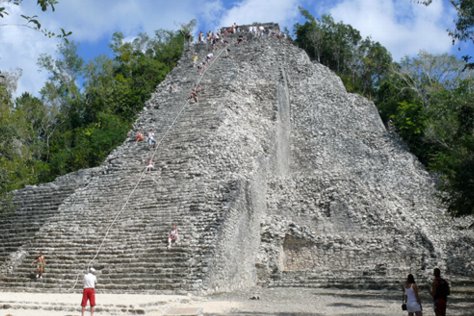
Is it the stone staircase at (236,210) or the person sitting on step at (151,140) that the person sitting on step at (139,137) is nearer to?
the stone staircase at (236,210)

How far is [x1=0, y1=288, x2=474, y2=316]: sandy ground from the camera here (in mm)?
10250

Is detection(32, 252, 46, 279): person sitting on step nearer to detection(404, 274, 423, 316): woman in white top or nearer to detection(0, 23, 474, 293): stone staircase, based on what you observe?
detection(0, 23, 474, 293): stone staircase

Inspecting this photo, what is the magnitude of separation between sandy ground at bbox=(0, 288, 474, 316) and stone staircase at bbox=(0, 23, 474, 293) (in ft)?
3.05

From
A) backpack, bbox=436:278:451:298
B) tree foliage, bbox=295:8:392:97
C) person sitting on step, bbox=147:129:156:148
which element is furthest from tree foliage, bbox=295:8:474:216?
person sitting on step, bbox=147:129:156:148

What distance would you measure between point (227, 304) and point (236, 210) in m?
3.89

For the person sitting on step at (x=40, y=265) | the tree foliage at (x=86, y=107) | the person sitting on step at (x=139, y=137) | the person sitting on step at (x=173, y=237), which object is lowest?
the person sitting on step at (x=40, y=265)

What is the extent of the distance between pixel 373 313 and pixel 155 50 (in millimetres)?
32037

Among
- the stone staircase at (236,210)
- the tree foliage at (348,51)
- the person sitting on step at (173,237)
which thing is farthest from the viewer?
the tree foliage at (348,51)

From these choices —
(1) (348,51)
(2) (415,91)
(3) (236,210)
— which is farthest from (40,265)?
(1) (348,51)

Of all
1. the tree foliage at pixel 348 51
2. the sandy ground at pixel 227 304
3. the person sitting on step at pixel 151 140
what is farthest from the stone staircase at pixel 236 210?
the tree foliage at pixel 348 51

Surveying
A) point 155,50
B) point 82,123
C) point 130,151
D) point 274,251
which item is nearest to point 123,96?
point 82,123

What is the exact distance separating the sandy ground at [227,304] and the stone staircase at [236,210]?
93 cm

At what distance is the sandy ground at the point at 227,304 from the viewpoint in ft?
33.6

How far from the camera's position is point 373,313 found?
1016cm
